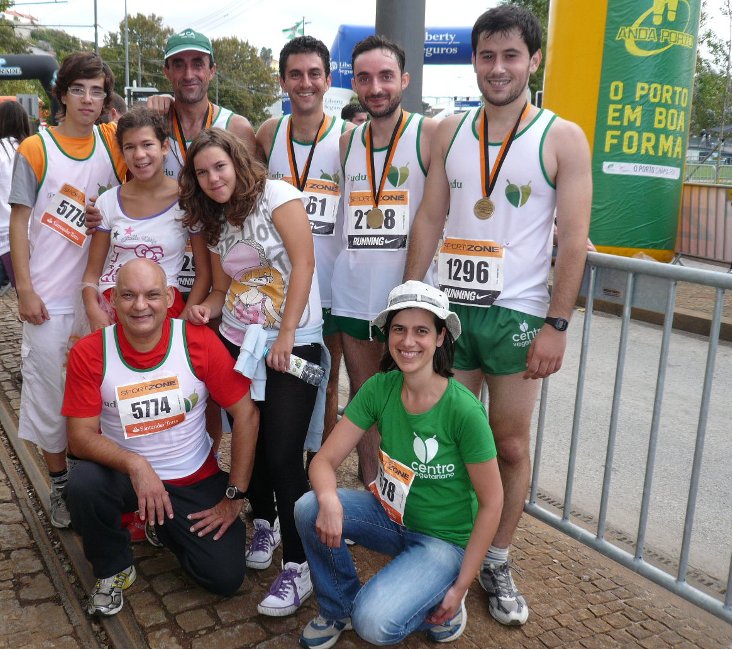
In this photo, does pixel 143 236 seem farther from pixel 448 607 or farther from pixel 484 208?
pixel 448 607

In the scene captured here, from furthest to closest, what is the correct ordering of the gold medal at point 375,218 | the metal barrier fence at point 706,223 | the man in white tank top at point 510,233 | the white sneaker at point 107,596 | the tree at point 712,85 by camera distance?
the tree at point 712,85 → the metal barrier fence at point 706,223 → the gold medal at point 375,218 → the white sneaker at point 107,596 → the man in white tank top at point 510,233

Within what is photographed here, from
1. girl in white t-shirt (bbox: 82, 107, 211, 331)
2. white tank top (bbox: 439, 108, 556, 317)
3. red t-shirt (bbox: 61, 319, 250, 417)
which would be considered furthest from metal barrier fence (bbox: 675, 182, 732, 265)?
red t-shirt (bbox: 61, 319, 250, 417)

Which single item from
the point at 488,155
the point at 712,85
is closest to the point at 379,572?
the point at 488,155

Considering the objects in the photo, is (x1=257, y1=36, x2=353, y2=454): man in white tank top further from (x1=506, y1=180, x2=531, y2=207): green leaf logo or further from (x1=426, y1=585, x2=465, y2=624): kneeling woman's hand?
(x1=426, y1=585, x2=465, y2=624): kneeling woman's hand

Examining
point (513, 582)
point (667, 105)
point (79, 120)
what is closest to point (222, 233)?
point (79, 120)

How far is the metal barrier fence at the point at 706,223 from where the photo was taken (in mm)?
9578

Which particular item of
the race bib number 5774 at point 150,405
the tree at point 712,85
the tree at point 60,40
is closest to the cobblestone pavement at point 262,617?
the race bib number 5774 at point 150,405

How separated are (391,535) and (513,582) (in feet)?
2.02

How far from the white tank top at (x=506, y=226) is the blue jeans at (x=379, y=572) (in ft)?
2.97

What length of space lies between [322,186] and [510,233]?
1.02m

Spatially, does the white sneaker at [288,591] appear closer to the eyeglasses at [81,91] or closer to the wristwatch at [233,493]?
the wristwatch at [233,493]

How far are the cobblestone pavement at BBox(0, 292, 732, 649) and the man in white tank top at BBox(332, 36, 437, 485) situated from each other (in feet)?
3.97

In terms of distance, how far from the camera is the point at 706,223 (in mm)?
9766

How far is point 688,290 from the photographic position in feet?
31.6
